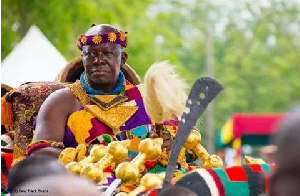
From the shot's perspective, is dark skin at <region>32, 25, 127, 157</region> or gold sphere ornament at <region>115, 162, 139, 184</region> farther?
dark skin at <region>32, 25, 127, 157</region>

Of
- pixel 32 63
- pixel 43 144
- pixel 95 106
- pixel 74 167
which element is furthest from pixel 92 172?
pixel 32 63

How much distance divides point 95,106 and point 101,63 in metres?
0.25

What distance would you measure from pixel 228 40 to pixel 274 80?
498 cm

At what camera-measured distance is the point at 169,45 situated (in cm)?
2430

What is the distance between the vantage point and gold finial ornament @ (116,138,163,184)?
3972 millimetres

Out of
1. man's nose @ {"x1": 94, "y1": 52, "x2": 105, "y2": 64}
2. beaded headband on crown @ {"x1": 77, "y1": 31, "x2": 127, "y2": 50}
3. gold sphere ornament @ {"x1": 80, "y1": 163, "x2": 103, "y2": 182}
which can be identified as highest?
beaded headband on crown @ {"x1": 77, "y1": 31, "x2": 127, "y2": 50}

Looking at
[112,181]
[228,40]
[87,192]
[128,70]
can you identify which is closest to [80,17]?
[128,70]

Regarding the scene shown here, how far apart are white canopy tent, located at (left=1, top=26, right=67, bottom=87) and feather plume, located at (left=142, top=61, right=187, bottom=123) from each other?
4.01 m

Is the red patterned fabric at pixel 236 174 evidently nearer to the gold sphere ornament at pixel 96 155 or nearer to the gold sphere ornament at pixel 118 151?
the gold sphere ornament at pixel 118 151

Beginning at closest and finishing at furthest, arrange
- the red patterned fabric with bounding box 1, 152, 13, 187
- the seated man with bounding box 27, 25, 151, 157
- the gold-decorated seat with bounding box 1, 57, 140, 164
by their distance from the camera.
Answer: the seated man with bounding box 27, 25, 151, 157 → the red patterned fabric with bounding box 1, 152, 13, 187 → the gold-decorated seat with bounding box 1, 57, 140, 164

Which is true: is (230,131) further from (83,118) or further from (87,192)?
(87,192)

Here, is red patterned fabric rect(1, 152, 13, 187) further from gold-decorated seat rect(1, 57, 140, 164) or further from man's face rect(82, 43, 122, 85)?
man's face rect(82, 43, 122, 85)

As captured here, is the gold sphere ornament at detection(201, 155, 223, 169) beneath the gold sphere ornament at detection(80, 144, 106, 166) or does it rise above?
beneath

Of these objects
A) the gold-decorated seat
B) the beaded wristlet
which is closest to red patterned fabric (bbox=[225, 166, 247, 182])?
the beaded wristlet
